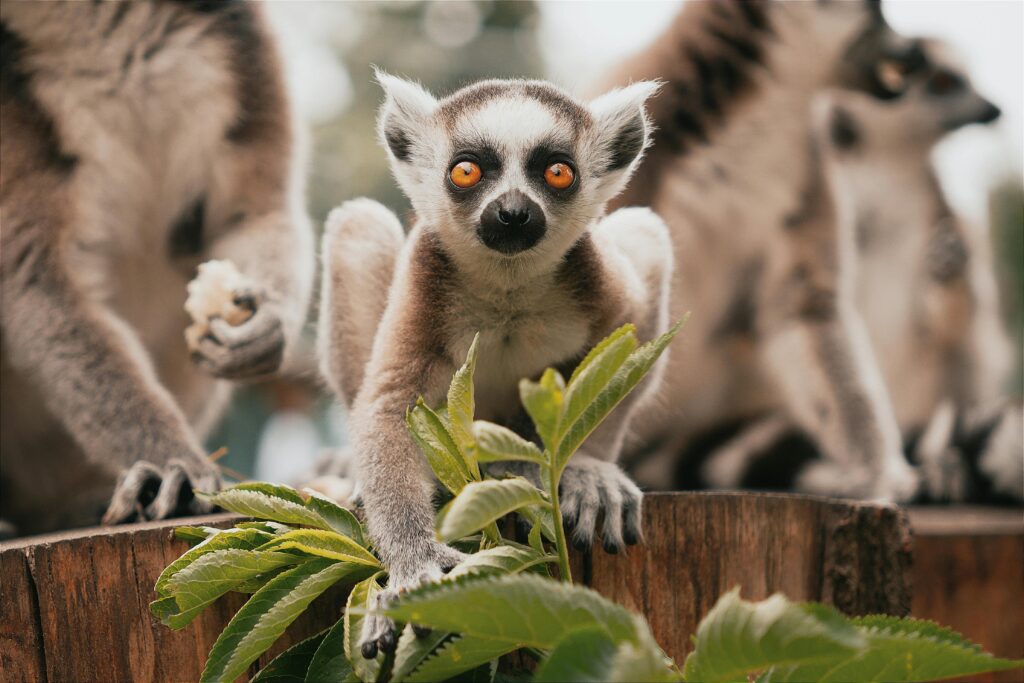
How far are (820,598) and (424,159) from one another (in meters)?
1.54

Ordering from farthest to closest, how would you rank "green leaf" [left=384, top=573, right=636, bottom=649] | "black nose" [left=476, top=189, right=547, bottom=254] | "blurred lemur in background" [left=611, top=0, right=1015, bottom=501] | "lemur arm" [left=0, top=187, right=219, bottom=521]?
"blurred lemur in background" [left=611, top=0, right=1015, bottom=501] → "lemur arm" [left=0, top=187, right=219, bottom=521] → "black nose" [left=476, top=189, right=547, bottom=254] → "green leaf" [left=384, top=573, right=636, bottom=649]

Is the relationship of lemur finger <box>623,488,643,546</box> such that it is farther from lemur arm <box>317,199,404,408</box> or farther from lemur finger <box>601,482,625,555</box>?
lemur arm <box>317,199,404,408</box>

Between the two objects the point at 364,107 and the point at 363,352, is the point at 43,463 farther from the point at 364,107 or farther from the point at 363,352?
the point at 364,107

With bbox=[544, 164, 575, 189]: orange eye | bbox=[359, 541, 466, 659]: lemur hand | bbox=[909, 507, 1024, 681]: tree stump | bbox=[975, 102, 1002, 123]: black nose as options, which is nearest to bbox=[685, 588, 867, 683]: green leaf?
bbox=[359, 541, 466, 659]: lemur hand

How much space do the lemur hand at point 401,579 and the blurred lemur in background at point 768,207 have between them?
111 inches

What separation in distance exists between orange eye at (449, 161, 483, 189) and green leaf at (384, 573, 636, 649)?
142 cm

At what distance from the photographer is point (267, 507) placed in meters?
1.85

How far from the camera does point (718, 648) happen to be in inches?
47.5

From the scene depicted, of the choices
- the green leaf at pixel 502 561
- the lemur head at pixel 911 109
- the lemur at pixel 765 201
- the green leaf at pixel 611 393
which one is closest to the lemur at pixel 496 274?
the green leaf at pixel 502 561

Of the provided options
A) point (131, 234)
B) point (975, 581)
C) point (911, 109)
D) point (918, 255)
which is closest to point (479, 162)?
point (131, 234)

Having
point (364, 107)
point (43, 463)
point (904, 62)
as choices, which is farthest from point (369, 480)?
point (364, 107)

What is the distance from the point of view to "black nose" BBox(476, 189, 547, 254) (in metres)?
2.37

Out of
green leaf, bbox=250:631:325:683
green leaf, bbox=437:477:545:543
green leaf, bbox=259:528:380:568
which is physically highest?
green leaf, bbox=437:477:545:543

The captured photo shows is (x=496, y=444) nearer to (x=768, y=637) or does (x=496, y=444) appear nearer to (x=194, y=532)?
(x=768, y=637)
